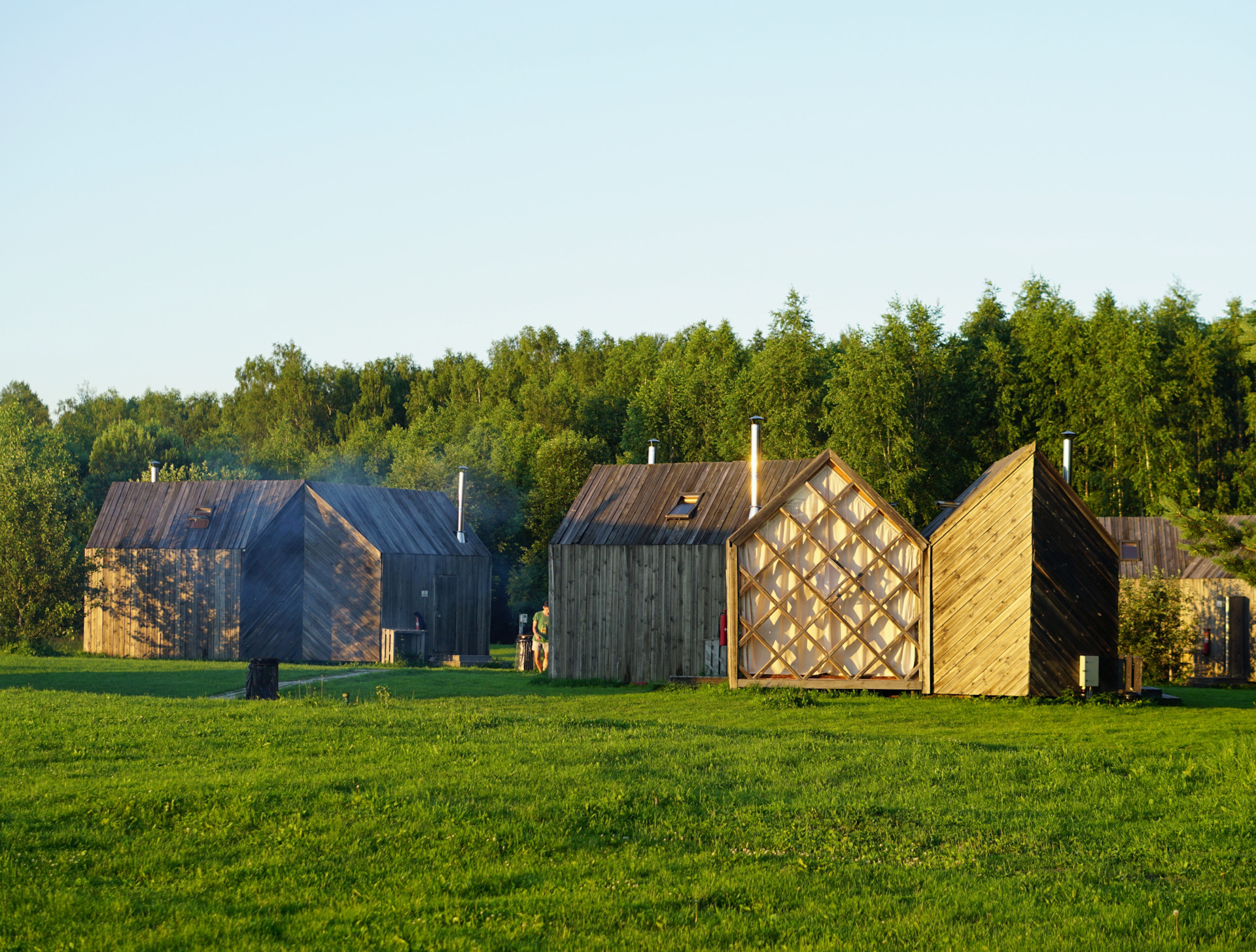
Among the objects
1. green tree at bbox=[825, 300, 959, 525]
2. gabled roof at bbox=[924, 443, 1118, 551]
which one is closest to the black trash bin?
gabled roof at bbox=[924, 443, 1118, 551]

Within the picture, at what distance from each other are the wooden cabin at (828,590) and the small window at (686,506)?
13.5ft

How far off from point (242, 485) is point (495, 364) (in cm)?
6323

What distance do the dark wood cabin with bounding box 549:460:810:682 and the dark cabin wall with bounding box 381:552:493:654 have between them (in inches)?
468

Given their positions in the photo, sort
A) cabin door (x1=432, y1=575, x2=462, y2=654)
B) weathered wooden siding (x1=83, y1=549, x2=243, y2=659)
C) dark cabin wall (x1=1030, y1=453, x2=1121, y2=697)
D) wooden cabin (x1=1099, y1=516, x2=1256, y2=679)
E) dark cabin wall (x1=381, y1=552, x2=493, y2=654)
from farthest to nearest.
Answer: cabin door (x1=432, y1=575, x2=462, y2=654) → dark cabin wall (x1=381, y1=552, x2=493, y2=654) → weathered wooden siding (x1=83, y1=549, x2=243, y2=659) → wooden cabin (x1=1099, y1=516, x2=1256, y2=679) → dark cabin wall (x1=1030, y1=453, x2=1121, y2=697)

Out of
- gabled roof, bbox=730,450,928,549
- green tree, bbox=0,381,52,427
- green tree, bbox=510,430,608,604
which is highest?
green tree, bbox=0,381,52,427

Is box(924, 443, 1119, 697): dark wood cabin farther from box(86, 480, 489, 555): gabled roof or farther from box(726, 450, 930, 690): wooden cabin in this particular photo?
box(86, 480, 489, 555): gabled roof

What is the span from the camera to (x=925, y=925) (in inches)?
295

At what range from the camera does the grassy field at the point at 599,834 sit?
7.47 m

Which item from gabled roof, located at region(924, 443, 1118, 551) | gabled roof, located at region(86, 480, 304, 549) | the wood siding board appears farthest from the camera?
gabled roof, located at region(86, 480, 304, 549)

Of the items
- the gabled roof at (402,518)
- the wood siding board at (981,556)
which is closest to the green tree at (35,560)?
the gabled roof at (402,518)

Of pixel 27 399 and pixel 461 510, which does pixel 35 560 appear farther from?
pixel 27 399

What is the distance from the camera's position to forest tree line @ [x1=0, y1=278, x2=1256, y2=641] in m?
46.5

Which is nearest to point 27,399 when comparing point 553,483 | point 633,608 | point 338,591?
point 553,483

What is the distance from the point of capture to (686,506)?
29844mm
